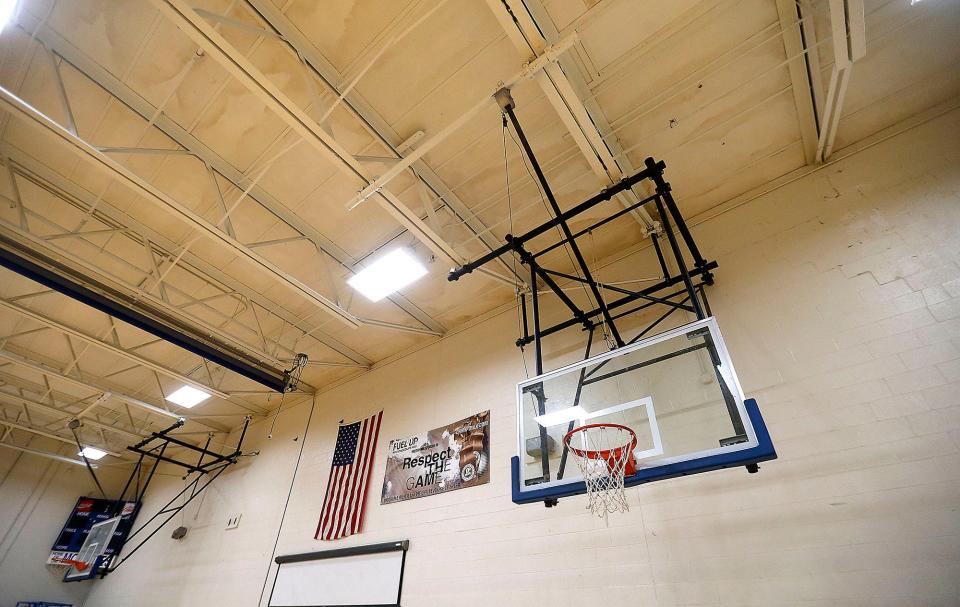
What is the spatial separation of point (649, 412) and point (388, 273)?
11.1 ft

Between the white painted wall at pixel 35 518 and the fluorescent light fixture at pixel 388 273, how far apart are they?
12.2 meters

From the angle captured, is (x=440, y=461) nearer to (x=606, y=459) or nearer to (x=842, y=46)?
(x=606, y=459)

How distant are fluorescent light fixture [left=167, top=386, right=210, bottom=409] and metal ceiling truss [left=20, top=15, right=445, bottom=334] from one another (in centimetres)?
477

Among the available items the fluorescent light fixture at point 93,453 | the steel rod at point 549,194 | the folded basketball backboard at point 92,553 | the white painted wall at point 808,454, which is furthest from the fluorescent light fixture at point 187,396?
the steel rod at point 549,194

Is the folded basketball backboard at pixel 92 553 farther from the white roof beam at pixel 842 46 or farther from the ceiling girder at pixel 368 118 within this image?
the white roof beam at pixel 842 46

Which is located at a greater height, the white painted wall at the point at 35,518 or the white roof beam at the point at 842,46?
the white roof beam at the point at 842,46

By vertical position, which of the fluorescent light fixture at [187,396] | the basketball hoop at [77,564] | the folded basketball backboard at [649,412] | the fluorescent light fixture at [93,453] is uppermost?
the fluorescent light fixture at [187,396]

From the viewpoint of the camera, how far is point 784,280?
4277mm

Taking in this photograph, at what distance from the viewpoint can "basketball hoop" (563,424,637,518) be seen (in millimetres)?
2975

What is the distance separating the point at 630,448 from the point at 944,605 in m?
2.02

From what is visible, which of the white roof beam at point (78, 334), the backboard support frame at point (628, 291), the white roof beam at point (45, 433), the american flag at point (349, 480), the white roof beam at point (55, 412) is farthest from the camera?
the white roof beam at point (45, 433)

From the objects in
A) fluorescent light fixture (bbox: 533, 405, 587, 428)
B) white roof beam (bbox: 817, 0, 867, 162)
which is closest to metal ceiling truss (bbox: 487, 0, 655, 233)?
white roof beam (bbox: 817, 0, 867, 162)

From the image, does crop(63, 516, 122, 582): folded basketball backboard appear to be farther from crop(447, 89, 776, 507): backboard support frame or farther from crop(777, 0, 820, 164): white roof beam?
crop(777, 0, 820, 164): white roof beam

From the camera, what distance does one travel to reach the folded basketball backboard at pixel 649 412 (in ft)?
9.09
